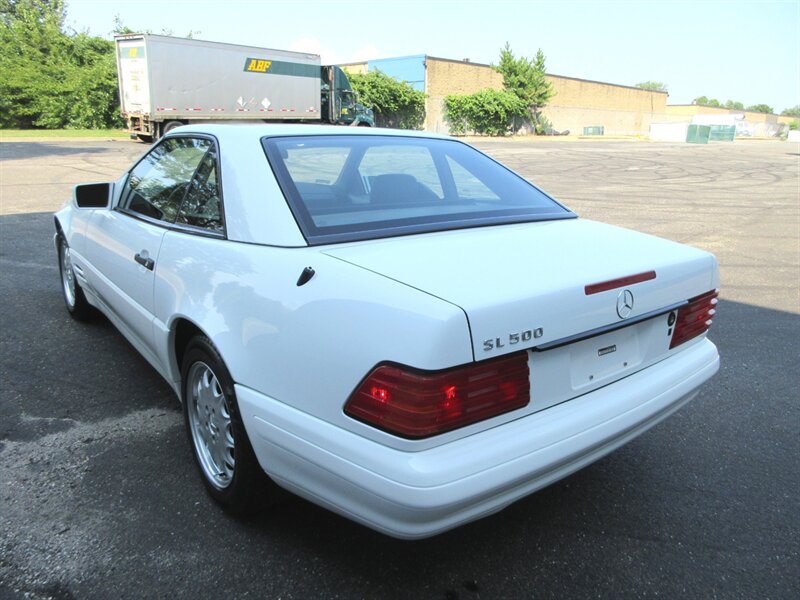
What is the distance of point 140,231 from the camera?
124 inches

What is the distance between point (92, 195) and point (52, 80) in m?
34.1

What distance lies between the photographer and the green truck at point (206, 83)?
2270cm

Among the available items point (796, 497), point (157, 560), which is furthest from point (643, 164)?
point (157, 560)

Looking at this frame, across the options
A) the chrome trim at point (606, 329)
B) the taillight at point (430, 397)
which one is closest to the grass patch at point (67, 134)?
the taillight at point (430, 397)

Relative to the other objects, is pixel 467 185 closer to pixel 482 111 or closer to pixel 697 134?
pixel 482 111

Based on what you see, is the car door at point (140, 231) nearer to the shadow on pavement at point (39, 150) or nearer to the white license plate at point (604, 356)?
the white license plate at point (604, 356)

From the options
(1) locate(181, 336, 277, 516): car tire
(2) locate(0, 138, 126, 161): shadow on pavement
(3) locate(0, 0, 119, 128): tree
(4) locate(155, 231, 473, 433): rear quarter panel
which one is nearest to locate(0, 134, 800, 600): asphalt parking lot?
(1) locate(181, 336, 277, 516): car tire

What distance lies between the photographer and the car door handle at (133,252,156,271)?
292cm

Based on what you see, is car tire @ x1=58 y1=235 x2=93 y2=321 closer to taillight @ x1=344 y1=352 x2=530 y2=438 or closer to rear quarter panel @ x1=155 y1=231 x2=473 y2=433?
rear quarter panel @ x1=155 y1=231 x2=473 y2=433

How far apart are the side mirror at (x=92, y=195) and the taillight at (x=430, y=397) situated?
265cm

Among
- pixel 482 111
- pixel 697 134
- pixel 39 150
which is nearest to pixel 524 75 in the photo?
pixel 482 111

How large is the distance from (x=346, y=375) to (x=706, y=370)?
1680 millimetres

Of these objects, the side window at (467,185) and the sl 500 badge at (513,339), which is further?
the side window at (467,185)

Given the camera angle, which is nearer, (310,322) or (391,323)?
(391,323)
